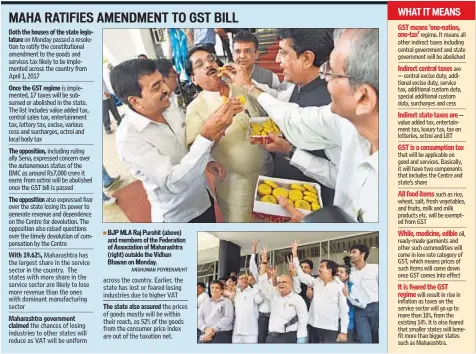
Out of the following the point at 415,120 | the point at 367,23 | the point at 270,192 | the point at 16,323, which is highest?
the point at 367,23

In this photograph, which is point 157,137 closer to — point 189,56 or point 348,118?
point 189,56

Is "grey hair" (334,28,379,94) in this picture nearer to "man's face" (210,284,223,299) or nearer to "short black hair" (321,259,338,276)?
"short black hair" (321,259,338,276)

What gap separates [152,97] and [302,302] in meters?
1.05

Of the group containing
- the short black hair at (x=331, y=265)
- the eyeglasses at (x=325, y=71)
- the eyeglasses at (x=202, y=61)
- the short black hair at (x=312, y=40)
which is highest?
the short black hair at (x=312, y=40)

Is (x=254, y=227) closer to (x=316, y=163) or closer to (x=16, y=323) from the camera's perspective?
(x=316, y=163)

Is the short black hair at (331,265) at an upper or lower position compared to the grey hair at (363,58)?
lower

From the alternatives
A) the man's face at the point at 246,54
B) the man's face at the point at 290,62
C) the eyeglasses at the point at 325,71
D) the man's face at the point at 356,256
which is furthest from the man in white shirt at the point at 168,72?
the man's face at the point at 356,256

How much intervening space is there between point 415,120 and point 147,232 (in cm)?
122

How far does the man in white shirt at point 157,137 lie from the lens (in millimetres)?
2592

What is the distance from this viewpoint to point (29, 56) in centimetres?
A: 266

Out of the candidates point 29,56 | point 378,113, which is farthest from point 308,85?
point 29,56

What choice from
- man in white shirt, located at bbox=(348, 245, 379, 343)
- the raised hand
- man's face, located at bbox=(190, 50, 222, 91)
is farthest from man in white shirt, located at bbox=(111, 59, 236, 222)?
man in white shirt, located at bbox=(348, 245, 379, 343)

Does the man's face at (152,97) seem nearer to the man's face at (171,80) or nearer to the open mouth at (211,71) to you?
the man's face at (171,80)

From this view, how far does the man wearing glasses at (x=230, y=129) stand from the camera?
103 inches
